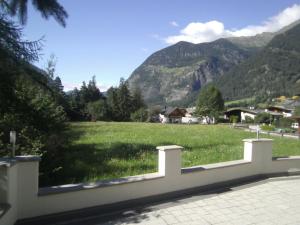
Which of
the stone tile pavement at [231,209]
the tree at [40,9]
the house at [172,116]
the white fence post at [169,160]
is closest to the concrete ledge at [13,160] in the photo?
the stone tile pavement at [231,209]

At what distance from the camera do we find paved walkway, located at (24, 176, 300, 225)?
17.7ft

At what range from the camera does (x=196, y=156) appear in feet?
37.0

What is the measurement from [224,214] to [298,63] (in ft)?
633

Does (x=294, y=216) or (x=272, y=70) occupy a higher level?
(x=272, y=70)

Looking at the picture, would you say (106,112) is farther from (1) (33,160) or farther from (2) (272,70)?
(2) (272,70)

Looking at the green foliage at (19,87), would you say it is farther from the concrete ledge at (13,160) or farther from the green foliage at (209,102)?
the green foliage at (209,102)

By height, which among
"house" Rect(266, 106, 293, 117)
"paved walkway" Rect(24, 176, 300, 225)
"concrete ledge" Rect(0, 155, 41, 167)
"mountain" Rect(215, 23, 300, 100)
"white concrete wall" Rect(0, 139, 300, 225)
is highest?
"mountain" Rect(215, 23, 300, 100)

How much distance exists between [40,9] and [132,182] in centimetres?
409

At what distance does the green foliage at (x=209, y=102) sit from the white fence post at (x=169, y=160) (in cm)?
7284

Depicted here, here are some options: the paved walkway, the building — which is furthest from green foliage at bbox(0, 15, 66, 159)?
the building

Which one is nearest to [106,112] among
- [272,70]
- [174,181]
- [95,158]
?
[95,158]

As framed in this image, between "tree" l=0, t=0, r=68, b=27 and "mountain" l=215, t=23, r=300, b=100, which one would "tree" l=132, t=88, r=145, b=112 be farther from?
"mountain" l=215, t=23, r=300, b=100

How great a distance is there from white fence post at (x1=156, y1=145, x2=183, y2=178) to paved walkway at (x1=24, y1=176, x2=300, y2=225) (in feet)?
1.88

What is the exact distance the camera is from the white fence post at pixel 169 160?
6520mm
